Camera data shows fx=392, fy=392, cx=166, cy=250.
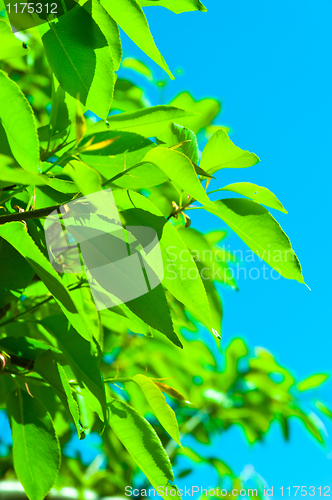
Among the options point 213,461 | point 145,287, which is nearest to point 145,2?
point 145,287

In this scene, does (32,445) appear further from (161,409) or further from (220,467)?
(220,467)

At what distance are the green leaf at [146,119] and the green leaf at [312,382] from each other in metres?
1.10

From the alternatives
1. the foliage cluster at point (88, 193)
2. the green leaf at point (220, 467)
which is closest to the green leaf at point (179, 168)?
the foliage cluster at point (88, 193)

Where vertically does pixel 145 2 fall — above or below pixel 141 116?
above

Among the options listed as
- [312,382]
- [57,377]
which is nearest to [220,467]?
[312,382]

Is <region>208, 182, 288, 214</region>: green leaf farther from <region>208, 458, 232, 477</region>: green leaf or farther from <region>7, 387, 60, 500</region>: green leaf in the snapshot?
<region>208, 458, 232, 477</region>: green leaf

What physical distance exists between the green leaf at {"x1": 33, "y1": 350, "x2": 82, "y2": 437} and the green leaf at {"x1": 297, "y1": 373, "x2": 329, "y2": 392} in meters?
1.05

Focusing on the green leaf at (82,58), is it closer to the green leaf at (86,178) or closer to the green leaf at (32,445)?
the green leaf at (86,178)

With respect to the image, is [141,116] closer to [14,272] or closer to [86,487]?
[14,272]

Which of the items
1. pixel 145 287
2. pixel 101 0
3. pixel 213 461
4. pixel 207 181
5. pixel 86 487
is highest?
pixel 101 0

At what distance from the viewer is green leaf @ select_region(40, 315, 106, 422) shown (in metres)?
0.40

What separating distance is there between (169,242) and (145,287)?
0.17 ft

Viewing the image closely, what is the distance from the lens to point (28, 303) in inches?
26.4

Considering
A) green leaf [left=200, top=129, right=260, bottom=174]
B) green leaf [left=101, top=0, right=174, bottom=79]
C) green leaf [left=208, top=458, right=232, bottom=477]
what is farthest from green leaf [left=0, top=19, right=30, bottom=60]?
green leaf [left=208, top=458, right=232, bottom=477]
